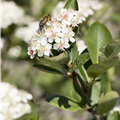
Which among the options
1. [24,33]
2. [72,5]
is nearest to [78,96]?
[72,5]

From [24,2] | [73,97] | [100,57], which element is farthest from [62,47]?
[24,2]

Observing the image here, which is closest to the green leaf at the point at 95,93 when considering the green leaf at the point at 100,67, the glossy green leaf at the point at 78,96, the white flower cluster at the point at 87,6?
the glossy green leaf at the point at 78,96

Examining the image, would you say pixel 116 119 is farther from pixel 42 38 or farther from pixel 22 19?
pixel 22 19

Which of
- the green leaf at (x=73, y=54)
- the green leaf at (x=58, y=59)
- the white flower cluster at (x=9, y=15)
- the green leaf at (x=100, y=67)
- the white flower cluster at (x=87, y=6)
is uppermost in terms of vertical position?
the white flower cluster at (x=9, y=15)

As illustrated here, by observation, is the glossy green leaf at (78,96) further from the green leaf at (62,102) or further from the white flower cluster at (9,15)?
the white flower cluster at (9,15)

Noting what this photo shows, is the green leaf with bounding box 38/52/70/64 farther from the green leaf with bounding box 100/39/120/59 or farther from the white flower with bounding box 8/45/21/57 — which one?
the white flower with bounding box 8/45/21/57

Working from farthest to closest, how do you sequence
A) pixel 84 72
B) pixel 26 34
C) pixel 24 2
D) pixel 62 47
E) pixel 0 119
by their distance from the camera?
pixel 24 2 < pixel 26 34 < pixel 0 119 < pixel 84 72 < pixel 62 47
